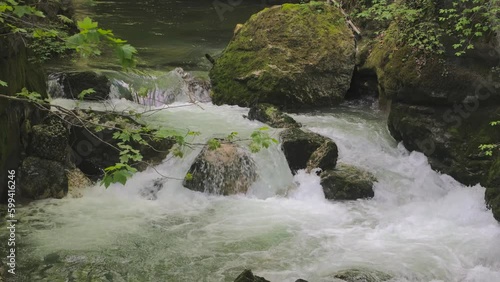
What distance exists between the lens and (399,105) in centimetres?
862

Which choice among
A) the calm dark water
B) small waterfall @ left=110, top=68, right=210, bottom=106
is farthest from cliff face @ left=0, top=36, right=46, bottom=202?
the calm dark water

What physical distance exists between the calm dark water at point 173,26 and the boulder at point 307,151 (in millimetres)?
4982

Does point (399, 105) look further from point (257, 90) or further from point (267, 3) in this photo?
point (267, 3)

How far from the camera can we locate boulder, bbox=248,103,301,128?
30.2ft

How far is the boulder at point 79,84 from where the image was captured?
33.5 feet

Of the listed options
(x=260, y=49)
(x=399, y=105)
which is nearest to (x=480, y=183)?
(x=399, y=105)

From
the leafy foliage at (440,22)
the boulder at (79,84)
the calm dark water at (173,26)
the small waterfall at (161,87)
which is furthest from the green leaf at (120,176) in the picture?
the calm dark water at (173,26)

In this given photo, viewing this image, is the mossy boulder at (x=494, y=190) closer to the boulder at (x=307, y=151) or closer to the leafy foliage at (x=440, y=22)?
the leafy foliage at (x=440, y=22)

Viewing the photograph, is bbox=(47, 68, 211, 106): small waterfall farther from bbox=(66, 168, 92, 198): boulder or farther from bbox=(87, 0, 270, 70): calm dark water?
bbox=(66, 168, 92, 198): boulder

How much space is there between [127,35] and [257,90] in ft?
23.6

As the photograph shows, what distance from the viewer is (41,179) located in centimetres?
725

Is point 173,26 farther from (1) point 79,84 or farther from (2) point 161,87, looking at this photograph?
(1) point 79,84

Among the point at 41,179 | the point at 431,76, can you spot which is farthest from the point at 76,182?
the point at 431,76

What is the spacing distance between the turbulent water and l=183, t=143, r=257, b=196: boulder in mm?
155
